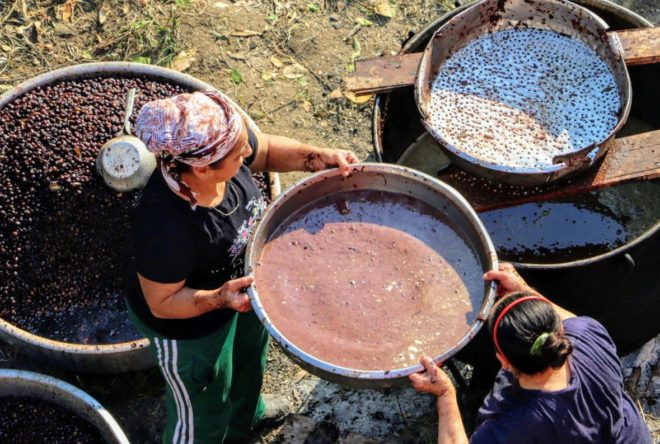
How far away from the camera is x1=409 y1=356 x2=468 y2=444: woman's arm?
2305mm

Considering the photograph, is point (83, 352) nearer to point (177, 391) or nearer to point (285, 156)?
point (177, 391)

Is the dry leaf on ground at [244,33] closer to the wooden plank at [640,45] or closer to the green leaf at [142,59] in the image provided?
the green leaf at [142,59]

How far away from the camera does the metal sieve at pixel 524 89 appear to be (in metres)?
3.05

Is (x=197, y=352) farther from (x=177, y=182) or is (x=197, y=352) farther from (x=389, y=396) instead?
(x=389, y=396)

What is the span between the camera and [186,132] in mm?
2289

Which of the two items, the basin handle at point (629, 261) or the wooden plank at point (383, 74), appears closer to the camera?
the basin handle at point (629, 261)

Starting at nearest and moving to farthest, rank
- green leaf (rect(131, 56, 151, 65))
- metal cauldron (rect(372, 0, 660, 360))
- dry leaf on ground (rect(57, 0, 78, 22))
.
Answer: metal cauldron (rect(372, 0, 660, 360))
green leaf (rect(131, 56, 151, 65))
dry leaf on ground (rect(57, 0, 78, 22))

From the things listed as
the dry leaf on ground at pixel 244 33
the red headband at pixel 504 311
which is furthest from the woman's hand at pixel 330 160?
the dry leaf on ground at pixel 244 33

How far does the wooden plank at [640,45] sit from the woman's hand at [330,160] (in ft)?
4.98

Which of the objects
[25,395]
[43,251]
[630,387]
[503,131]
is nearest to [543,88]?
[503,131]

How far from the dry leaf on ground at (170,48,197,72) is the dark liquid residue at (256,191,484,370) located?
283cm

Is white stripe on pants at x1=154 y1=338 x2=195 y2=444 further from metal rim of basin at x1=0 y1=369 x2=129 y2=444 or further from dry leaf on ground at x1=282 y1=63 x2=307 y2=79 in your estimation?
dry leaf on ground at x1=282 y1=63 x2=307 y2=79

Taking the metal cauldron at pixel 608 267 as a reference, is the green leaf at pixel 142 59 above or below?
below

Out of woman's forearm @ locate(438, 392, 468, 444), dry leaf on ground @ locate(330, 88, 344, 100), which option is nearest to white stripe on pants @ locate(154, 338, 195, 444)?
woman's forearm @ locate(438, 392, 468, 444)
